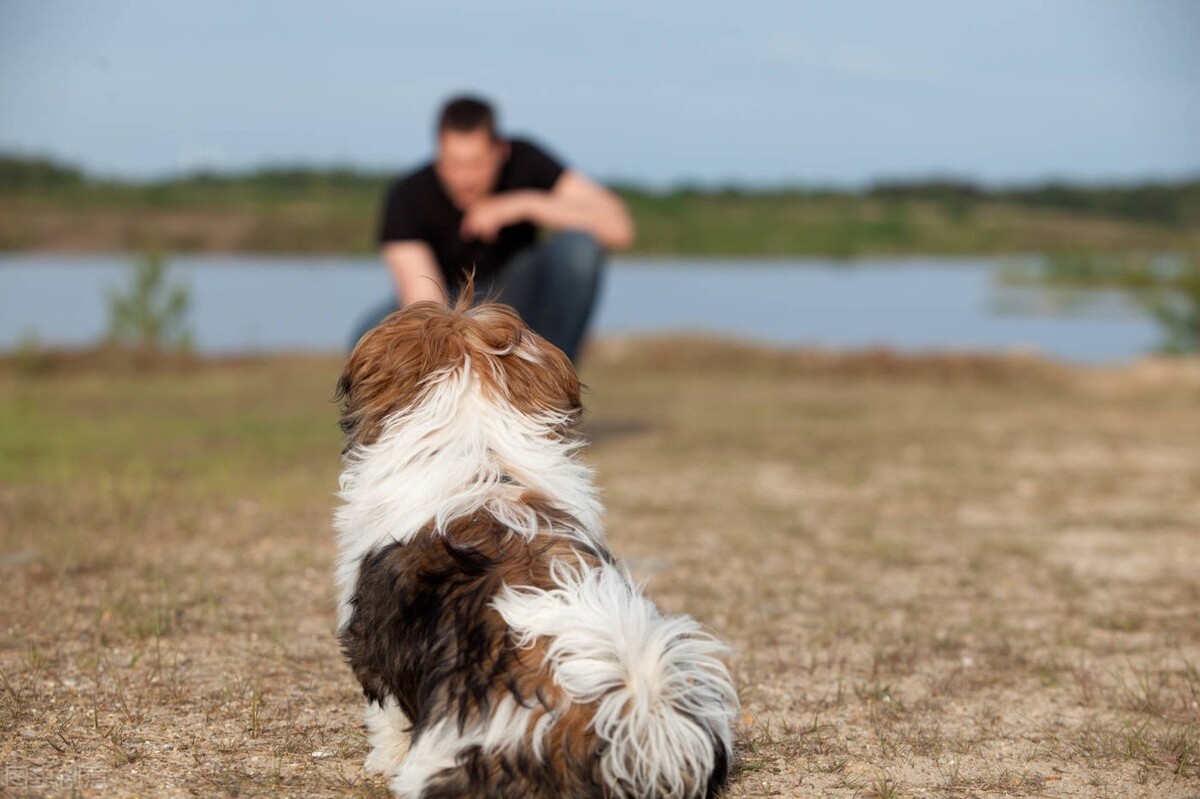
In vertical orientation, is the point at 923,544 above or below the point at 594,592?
below

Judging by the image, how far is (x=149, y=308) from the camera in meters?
17.0

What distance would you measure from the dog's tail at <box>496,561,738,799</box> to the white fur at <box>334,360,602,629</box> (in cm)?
45

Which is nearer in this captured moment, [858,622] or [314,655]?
[314,655]

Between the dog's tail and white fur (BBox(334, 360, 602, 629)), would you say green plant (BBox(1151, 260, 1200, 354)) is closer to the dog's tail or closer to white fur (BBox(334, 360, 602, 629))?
white fur (BBox(334, 360, 602, 629))

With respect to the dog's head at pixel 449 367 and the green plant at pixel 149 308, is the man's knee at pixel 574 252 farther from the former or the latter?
the green plant at pixel 149 308

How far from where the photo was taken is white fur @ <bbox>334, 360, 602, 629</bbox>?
326 centimetres

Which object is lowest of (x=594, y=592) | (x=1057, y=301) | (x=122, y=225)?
(x=122, y=225)

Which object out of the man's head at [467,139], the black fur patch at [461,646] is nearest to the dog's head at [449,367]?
the black fur patch at [461,646]

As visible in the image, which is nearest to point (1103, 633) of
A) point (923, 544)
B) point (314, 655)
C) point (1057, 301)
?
point (923, 544)

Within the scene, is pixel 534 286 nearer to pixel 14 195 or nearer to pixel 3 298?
pixel 3 298

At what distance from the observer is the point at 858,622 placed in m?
5.31

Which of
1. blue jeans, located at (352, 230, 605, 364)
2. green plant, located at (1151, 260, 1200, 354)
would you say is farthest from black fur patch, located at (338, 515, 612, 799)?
green plant, located at (1151, 260, 1200, 354)

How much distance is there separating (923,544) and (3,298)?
19.6 m

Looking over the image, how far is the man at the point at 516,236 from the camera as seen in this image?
27.5ft
